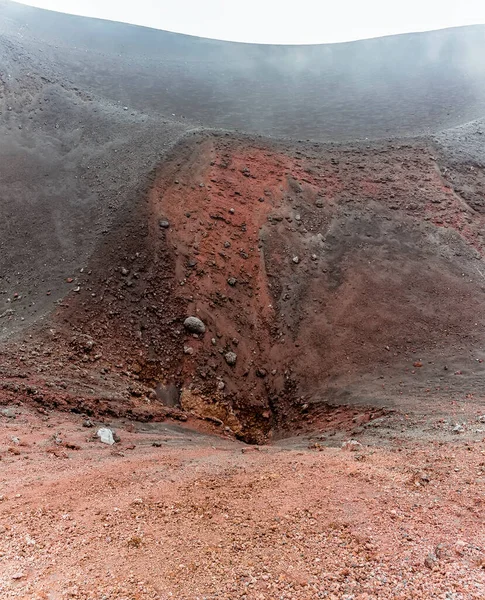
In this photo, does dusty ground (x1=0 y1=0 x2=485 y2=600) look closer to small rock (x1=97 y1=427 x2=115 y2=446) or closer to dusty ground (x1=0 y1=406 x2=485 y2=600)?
dusty ground (x1=0 y1=406 x2=485 y2=600)

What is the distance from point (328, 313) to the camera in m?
13.3

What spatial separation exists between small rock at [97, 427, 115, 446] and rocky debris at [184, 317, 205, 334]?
15.7ft

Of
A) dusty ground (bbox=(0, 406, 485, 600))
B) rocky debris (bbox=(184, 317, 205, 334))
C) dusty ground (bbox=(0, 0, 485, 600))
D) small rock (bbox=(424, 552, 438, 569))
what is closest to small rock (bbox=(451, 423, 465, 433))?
dusty ground (bbox=(0, 0, 485, 600))

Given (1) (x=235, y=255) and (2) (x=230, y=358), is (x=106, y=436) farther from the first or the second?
(1) (x=235, y=255)

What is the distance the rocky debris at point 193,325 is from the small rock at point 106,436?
15.7ft

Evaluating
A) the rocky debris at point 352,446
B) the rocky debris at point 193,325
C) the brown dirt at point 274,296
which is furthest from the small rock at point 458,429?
the rocky debris at point 193,325

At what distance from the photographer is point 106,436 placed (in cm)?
745

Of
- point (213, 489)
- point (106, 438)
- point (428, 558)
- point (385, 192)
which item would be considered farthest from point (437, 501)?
point (385, 192)

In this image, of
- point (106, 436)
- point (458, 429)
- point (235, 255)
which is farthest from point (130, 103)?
point (458, 429)

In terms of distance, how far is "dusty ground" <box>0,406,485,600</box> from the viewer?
353 cm

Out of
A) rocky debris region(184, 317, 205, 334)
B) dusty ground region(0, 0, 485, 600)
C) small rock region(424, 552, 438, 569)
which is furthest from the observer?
rocky debris region(184, 317, 205, 334)

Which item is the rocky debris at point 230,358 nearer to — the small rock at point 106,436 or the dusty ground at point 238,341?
the dusty ground at point 238,341

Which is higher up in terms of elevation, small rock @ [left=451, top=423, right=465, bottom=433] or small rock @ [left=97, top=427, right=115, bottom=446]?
small rock @ [left=451, top=423, right=465, bottom=433]

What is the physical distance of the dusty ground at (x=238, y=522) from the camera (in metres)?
3.53
